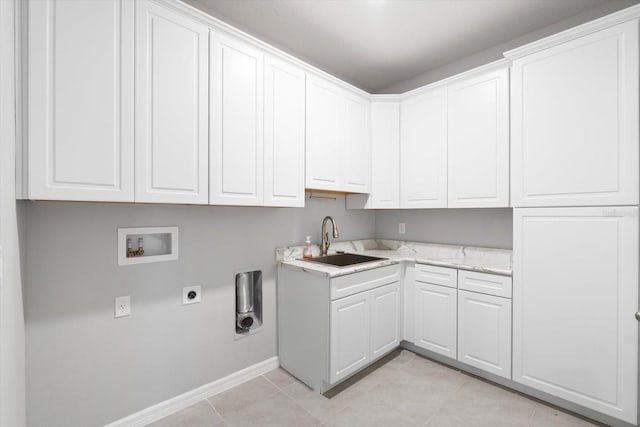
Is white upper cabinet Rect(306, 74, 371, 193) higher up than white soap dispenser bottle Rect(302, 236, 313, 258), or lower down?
higher up

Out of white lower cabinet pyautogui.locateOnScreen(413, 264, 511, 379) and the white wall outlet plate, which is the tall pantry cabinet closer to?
white lower cabinet pyautogui.locateOnScreen(413, 264, 511, 379)

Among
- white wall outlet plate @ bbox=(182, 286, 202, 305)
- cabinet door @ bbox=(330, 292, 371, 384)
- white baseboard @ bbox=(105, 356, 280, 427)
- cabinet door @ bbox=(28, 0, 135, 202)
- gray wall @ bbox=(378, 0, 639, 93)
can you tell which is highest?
gray wall @ bbox=(378, 0, 639, 93)

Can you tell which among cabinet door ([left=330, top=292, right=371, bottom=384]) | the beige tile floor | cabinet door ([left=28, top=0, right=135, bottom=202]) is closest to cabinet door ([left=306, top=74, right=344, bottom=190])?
cabinet door ([left=330, top=292, right=371, bottom=384])

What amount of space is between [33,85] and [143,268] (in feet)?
3.45

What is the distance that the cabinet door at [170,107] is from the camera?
147cm

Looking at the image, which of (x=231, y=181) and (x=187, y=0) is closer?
(x=231, y=181)

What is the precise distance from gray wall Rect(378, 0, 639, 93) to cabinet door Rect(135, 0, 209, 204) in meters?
2.27

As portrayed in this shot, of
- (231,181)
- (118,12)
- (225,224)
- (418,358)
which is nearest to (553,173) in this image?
(418,358)

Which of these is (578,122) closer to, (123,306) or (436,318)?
(436,318)

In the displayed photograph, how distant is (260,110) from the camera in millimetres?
1947

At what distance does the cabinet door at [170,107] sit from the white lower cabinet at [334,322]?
103cm

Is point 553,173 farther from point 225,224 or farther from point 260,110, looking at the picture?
point 225,224

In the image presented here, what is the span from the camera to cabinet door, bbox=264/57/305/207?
2.00 meters

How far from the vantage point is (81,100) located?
1296mm
